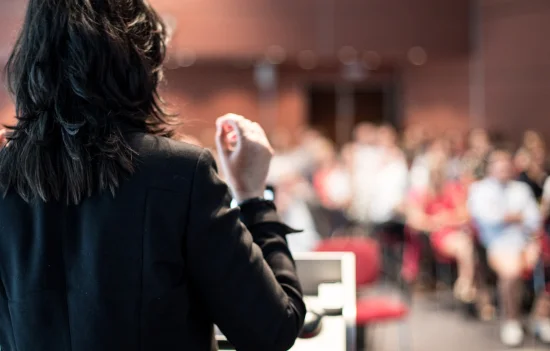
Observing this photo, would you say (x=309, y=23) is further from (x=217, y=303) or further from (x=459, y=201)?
(x=217, y=303)

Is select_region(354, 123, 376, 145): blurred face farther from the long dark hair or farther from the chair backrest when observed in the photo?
the long dark hair

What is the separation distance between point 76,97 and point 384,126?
31.1ft

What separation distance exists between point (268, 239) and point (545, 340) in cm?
476

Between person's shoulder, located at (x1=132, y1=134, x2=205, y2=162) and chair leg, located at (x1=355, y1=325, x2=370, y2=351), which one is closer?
person's shoulder, located at (x1=132, y1=134, x2=205, y2=162)

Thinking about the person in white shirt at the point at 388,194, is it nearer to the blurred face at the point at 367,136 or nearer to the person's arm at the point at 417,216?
the person's arm at the point at 417,216

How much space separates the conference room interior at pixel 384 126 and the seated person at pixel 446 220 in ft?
0.08

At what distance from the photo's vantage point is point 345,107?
13227 millimetres

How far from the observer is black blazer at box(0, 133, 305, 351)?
43.1 inches

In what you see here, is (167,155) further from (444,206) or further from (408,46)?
(408,46)

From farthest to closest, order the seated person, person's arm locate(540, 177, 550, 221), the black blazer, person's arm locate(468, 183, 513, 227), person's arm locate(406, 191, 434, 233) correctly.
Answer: person's arm locate(406, 191, 434, 233), the seated person, person's arm locate(540, 177, 550, 221), person's arm locate(468, 183, 513, 227), the black blazer

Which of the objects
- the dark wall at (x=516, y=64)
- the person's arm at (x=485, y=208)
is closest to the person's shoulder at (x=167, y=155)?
the person's arm at (x=485, y=208)

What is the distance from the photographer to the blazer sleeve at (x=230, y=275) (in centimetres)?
110

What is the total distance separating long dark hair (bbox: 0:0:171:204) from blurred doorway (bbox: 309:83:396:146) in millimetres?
12040

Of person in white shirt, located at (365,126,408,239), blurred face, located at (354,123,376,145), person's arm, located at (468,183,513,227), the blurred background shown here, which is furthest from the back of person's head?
the blurred background
